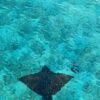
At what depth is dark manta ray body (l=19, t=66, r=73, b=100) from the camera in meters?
5.11

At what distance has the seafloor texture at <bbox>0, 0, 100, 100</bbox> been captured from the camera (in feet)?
17.2

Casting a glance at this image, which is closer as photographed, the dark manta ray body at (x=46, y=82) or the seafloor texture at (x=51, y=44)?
the dark manta ray body at (x=46, y=82)

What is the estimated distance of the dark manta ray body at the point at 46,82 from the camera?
16.8 ft

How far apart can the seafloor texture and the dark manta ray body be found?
4.2 inches

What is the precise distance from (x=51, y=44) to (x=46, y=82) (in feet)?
4.27

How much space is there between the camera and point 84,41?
649cm

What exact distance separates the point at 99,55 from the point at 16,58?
6.63ft

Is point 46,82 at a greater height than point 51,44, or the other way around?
point 51,44

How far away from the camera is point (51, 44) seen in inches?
247

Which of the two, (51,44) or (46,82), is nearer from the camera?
(46,82)

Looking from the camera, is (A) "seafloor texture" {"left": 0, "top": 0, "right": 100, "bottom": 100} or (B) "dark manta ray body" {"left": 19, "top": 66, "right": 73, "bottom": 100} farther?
(A) "seafloor texture" {"left": 0, "top": 0, "right": 100, "bottom": 100}

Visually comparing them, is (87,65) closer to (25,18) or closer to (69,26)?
(69,26)

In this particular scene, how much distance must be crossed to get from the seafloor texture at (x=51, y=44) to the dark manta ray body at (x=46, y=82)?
11cm

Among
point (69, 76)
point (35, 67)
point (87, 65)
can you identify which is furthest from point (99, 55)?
point (35, 67)
